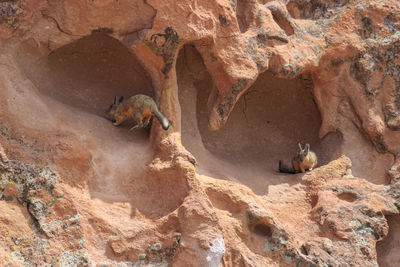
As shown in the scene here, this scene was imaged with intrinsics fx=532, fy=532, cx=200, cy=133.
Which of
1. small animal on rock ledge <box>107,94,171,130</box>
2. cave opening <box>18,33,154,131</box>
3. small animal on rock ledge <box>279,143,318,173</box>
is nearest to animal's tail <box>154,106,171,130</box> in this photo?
small animal on rock ledge <box>107,94,171,130</box>

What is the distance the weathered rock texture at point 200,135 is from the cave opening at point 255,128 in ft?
0.05

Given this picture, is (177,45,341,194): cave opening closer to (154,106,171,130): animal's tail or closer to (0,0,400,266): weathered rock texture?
(0,0,400,266): weathered rock texture

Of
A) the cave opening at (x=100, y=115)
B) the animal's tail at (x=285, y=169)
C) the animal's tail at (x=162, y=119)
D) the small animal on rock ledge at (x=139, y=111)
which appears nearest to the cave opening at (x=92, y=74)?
the cave opening at (x=100, y=115)

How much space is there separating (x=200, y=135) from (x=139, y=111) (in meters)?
1.07

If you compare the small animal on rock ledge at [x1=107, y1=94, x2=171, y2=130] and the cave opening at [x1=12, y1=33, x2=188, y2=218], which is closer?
the cave opening at [x1=12, y1=33, x2=188, y2=218]

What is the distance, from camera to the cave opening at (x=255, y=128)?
17.3 ft

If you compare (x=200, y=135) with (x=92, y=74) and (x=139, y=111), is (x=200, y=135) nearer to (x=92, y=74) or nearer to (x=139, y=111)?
(x=139, y=111)

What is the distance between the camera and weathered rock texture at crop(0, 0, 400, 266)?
3.85 metres

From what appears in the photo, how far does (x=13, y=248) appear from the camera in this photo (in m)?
3.43

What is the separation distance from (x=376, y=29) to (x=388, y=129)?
111 cm

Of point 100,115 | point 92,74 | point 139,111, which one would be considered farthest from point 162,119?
point 92,74

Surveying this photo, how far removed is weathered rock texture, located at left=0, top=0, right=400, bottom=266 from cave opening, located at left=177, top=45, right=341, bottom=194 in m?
0.02

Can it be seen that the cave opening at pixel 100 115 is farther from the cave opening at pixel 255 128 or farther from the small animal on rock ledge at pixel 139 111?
the cave opening at pixel 255 128

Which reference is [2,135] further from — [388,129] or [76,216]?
[388,129]
